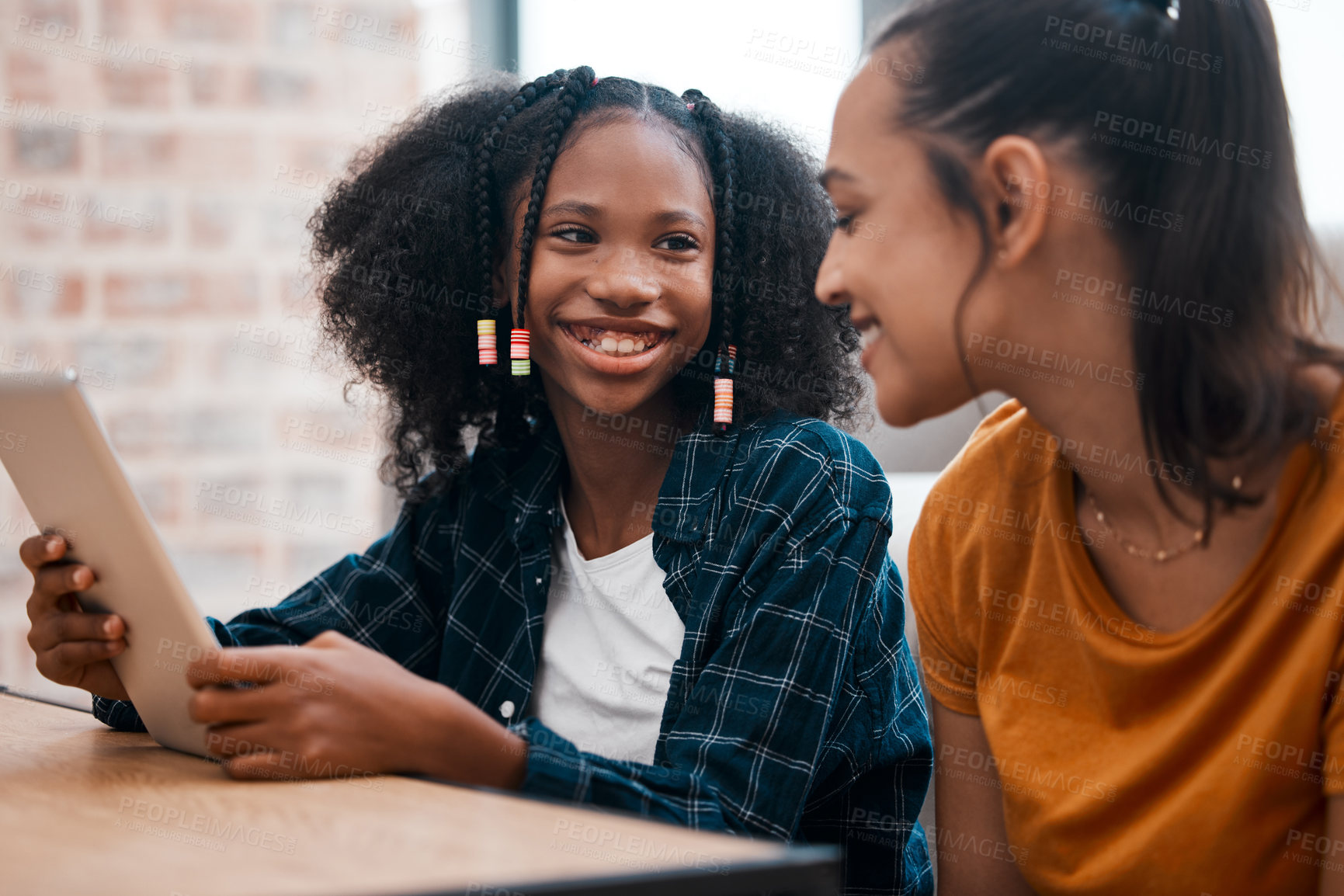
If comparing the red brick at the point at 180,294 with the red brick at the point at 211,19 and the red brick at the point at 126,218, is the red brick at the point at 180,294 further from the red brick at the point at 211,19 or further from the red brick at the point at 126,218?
the red brick at the point at 211,19

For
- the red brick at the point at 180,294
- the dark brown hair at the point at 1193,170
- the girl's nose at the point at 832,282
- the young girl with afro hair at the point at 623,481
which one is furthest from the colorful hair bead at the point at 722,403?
the red brick at the point at 180,294

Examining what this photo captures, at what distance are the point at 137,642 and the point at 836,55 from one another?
1.64 meters

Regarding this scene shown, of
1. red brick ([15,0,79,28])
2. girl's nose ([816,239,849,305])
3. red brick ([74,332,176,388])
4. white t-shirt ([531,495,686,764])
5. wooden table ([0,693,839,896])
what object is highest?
red brick ([15,0,79,28])

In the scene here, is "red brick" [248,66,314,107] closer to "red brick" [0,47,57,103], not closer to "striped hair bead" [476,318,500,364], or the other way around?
"red brick" [0,47,57,103]

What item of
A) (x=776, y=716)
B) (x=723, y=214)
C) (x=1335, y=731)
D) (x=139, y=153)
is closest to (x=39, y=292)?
(x=139, y=153)

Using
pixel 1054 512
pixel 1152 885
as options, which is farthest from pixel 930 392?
pixel 1152 885

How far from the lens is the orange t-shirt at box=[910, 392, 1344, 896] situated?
0.82 meters

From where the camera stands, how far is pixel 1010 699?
3.36ft

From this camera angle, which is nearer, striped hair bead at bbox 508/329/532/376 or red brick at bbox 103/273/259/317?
striped hair bead at bbox 508/329/532/376

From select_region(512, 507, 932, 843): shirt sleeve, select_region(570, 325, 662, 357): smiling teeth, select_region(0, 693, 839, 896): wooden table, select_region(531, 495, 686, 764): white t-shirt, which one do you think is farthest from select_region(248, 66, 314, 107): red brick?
select_region(0, 693, 839, 896): wooden table

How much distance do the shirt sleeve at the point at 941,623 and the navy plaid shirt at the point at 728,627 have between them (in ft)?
0.16

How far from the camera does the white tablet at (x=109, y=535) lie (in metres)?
0.79

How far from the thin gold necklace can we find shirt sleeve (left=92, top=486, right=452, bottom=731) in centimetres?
81

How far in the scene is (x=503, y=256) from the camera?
4.70 feet
